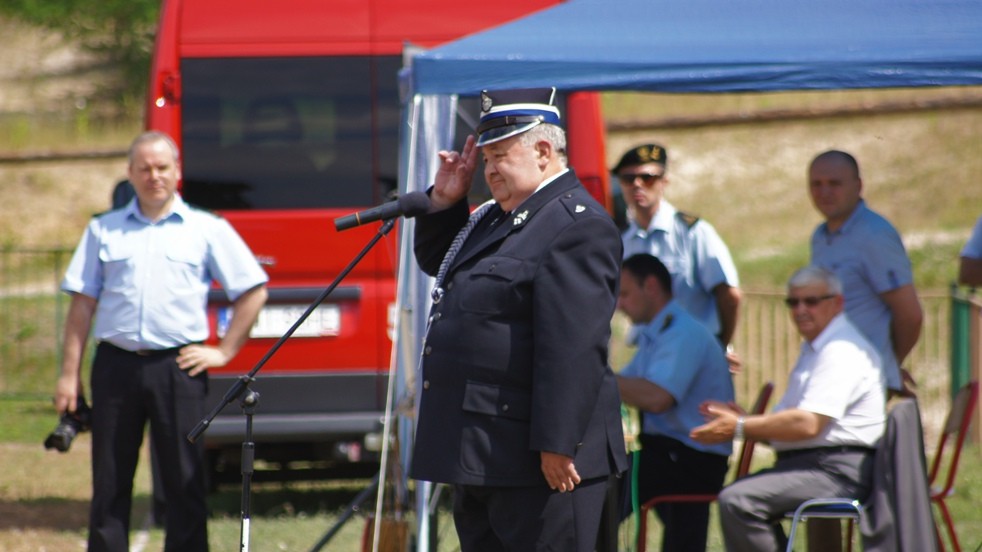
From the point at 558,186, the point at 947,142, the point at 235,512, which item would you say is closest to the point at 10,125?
the point at 947,142

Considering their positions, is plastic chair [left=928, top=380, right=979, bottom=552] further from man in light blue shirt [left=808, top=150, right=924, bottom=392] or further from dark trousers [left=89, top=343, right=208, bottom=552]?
dark trousers [left=89, top=343, right=208, bottom=552]

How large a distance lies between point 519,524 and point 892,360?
2.28 meters

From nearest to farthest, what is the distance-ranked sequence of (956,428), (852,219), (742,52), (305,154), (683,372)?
(742,52), (683,372), (956,428), (852,219), (305,154)

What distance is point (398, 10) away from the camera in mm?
6578

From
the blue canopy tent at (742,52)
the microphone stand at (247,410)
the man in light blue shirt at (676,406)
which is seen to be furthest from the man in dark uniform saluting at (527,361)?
the man in light blue shirt at (676,406)

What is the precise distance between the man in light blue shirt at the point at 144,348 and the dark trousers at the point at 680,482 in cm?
171

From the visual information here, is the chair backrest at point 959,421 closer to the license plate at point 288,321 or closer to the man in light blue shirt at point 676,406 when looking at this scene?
the man in light blue shirt at point 676,406

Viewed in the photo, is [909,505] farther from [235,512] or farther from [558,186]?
[235,512]

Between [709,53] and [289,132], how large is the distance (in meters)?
2.63

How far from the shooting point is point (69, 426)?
5121 mm

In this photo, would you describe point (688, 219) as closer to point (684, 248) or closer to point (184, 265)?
point (684, 248)

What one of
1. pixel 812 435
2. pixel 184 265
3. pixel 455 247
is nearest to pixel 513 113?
pixel 455 247

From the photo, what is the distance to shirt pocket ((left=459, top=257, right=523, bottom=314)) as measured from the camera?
11.8 feet

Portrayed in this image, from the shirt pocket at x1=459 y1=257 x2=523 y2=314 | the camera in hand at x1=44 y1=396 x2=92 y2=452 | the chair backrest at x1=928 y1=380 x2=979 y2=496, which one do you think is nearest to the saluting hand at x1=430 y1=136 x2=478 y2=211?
the shirt pocket at x1=459 y1=257 x2=523 y2=314
